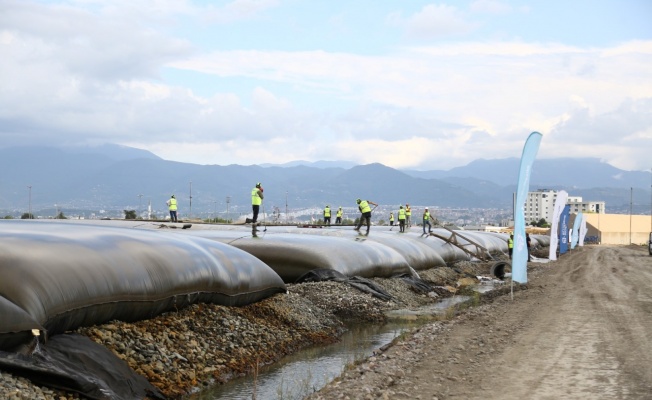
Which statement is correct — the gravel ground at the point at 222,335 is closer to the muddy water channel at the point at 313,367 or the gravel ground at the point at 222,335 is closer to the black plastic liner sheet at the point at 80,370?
the black plastic liner sheet at the point at 80,370

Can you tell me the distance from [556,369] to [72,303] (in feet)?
20.5

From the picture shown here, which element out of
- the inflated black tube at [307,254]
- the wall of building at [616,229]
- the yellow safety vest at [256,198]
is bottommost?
the wall of building at [616,229]

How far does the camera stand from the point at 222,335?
1216 cm

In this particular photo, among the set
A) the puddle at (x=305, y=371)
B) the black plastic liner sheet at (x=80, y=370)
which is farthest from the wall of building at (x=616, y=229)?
the black plastic liner sheet at (x=80, y=370)

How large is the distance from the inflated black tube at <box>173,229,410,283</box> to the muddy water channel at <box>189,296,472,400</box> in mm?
3117

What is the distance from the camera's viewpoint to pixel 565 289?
77.8 feet

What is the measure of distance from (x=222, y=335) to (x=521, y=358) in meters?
4.59

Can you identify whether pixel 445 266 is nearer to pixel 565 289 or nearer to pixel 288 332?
pixel 565 289

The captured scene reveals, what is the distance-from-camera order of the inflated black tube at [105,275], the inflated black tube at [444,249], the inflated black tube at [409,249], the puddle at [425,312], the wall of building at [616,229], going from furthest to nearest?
the wall of building at [616,229], the inflated black tube at [444,249], the inflated black tube at [409,249], the puddle at [425,312], the inflated black tube at [105,275]

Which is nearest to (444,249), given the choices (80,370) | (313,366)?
(313,366)

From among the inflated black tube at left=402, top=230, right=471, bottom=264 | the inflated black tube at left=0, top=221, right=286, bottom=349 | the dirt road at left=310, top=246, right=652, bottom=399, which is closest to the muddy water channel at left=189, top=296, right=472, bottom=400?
the dirt road at left=310, top=246, right=652, bottom=399

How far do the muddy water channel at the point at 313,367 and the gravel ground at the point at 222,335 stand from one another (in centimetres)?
24

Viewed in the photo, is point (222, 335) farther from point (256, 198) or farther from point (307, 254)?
point (256, 198)

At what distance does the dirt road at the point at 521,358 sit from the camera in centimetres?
898
